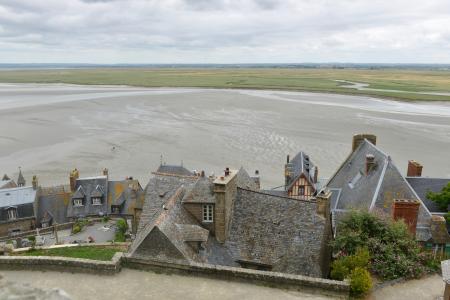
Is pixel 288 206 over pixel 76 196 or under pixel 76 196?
over

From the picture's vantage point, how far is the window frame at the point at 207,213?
631 inches

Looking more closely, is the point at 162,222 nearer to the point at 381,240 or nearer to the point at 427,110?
the point at 381,240

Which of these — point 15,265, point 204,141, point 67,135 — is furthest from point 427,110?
point 15,265

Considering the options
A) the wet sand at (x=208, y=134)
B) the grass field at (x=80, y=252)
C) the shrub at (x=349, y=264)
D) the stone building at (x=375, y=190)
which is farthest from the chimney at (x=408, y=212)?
the wet sand at (x=208, y=134)

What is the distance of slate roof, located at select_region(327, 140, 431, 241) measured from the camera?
18.7m

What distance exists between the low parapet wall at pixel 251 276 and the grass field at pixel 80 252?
6670mm

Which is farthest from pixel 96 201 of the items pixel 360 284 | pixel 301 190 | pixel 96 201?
pixel 360 284

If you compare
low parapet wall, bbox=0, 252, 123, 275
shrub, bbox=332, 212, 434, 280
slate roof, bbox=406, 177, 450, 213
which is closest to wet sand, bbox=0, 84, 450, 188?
slate roof, bbox=406, 177, 450, 213

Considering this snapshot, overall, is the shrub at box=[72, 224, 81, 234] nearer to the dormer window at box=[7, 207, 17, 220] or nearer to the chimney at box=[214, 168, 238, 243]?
the dormer window at box=[7, 207, 17, 220]

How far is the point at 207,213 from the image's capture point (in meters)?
16.1

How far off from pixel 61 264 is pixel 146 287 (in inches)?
109

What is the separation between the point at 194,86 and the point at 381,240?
135622 millimetres

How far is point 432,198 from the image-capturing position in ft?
72.0

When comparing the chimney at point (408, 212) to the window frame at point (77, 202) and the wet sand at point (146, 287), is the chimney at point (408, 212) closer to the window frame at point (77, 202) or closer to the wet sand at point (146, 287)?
the wet sand at point (146, 287)
